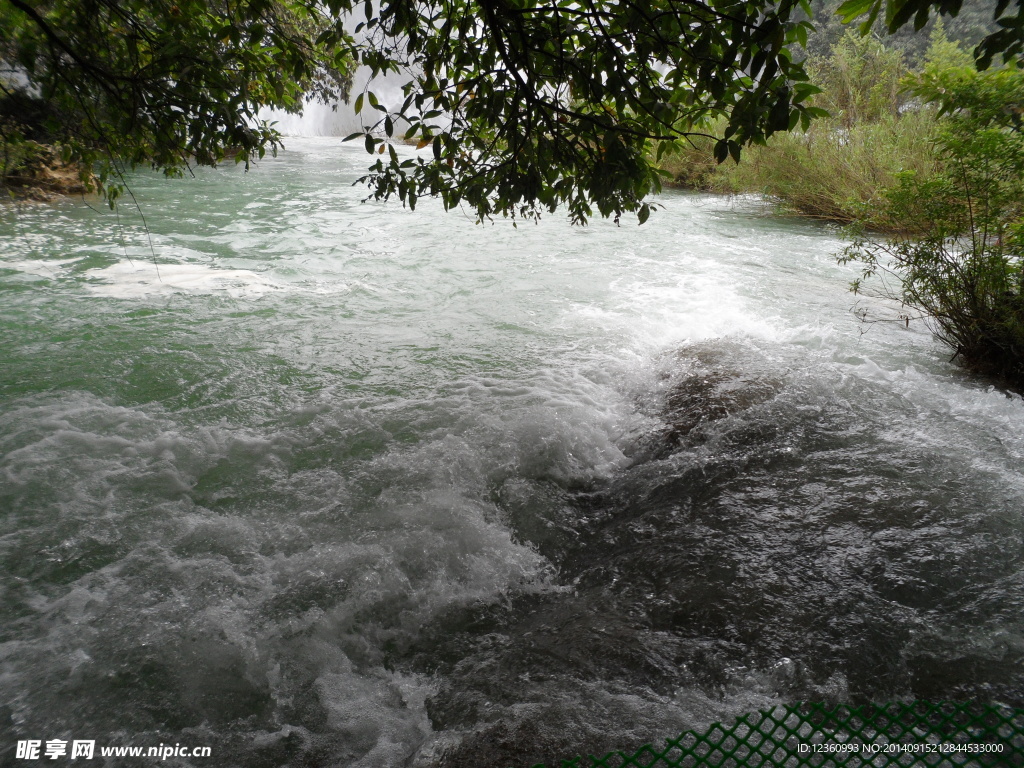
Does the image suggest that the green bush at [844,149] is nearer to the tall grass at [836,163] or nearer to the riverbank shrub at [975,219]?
the tall grass at [836,163]

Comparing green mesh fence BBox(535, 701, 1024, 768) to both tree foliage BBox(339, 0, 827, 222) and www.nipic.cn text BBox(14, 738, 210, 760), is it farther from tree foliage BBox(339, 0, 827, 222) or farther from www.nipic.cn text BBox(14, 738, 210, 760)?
tree foliage BBox(339, 0, 827, 222)

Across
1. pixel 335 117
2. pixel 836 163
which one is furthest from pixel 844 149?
pixel 335 117

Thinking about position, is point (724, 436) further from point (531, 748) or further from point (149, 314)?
point (149, 314)

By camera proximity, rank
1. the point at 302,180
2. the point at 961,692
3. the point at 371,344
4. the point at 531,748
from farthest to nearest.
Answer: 1. the point at 302,180
2. the point at 371,344
3. the point at 961,692
4. the point at 531,748

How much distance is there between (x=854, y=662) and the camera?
2.65 meters

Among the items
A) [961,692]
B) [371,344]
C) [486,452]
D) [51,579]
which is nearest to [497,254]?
[371,344]

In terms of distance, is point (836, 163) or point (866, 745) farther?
point (836, 163)

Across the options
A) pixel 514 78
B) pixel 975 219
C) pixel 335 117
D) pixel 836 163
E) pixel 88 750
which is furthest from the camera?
pixel 335 117

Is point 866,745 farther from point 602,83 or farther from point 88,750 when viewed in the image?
point 602,83

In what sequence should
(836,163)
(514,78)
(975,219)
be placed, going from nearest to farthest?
(514,78)
(975,219)
(836,163)

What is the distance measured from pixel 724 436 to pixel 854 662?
6.51 ft

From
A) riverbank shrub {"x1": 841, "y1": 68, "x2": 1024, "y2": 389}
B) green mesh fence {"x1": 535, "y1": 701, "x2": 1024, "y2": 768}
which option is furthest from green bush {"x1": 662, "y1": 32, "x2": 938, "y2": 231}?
green mesh fence {"x1": 535, "y1": 701, "x2": 1024, "y2": 768}

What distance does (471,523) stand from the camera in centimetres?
362

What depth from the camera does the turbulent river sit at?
8.30 feet
